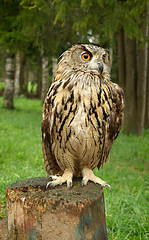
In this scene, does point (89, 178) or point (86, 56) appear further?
point (89, 178)

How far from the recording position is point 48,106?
2.36 metres

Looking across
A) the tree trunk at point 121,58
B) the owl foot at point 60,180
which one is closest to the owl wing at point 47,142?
the owl foot at point 60,180

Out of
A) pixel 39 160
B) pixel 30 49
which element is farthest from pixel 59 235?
pixel 30 49

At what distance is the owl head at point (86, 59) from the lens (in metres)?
2.17

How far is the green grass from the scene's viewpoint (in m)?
3.15

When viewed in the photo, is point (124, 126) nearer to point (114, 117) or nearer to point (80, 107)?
point (114, 117)

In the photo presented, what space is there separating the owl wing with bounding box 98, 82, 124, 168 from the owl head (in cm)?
30

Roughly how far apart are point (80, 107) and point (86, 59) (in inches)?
15.9

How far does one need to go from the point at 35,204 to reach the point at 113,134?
110cm

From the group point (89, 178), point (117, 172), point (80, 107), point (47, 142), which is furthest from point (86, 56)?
point (117, 172)

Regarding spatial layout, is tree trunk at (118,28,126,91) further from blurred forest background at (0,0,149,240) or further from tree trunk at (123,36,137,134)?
tree trunk at (123,36,137,134)

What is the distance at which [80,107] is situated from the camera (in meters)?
2.15

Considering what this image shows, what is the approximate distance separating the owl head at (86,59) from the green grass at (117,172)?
1.88 m

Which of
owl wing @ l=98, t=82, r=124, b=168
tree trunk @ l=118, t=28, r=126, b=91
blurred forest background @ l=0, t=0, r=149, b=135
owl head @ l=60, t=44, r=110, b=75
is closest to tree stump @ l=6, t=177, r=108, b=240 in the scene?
owl wing @ l=98, t=82, r=124, b=168
